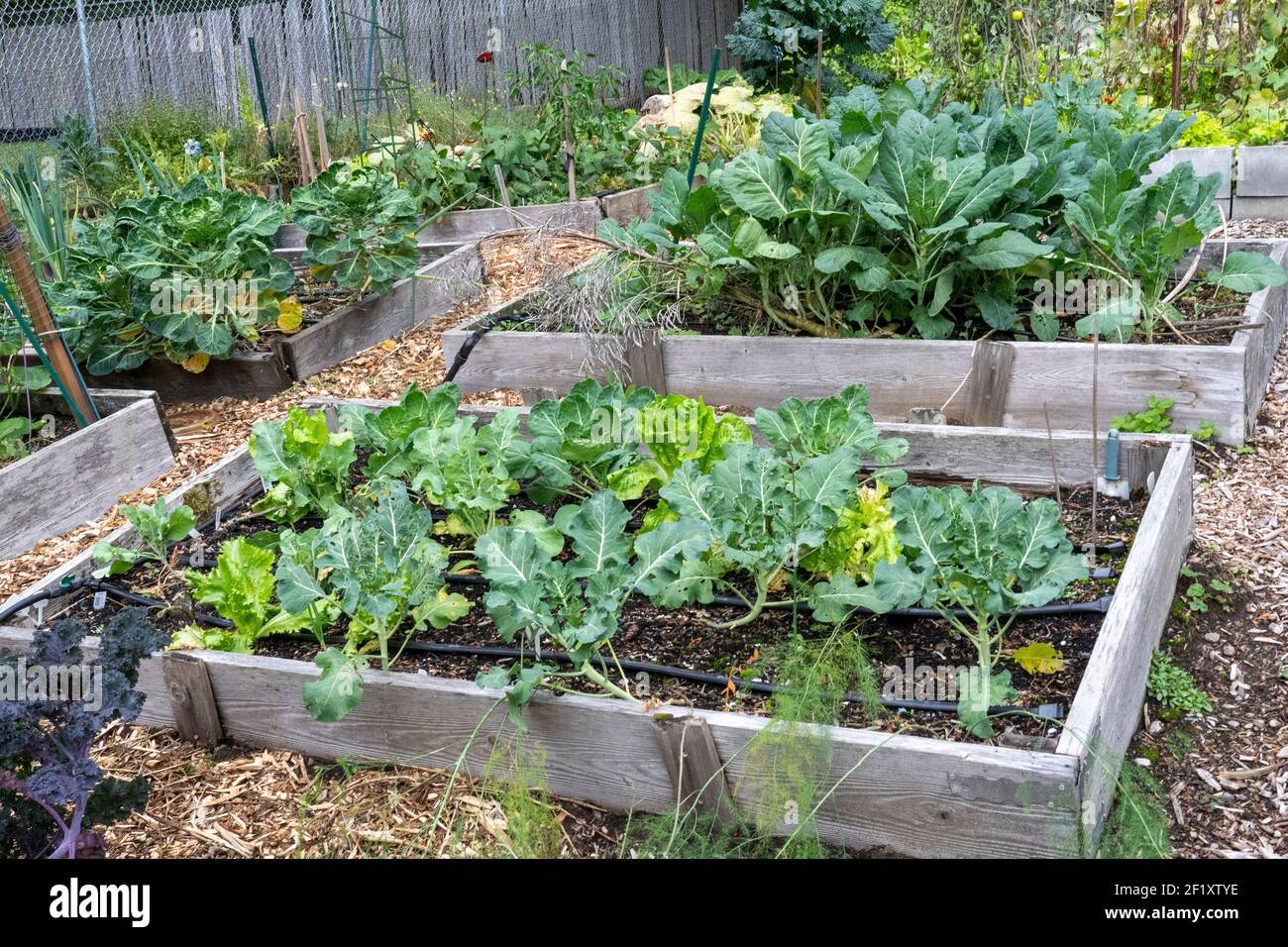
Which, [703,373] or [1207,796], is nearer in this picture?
[1207,796]

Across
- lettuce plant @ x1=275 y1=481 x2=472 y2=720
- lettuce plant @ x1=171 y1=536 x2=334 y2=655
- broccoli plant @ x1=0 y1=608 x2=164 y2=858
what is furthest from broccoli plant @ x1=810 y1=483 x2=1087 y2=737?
broccoli plant @ x1=0 y1=608 x2=164 y2=858

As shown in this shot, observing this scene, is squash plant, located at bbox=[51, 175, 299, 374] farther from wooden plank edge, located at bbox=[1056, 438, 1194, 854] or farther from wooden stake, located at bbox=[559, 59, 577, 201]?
wooden plank edge, located at bbox=[1056, 438, 1194, 854]

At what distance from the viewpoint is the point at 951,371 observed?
158 inches

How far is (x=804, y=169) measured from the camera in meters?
4.06

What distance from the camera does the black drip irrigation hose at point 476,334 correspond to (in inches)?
180

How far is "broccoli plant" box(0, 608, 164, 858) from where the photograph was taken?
192 centimetres

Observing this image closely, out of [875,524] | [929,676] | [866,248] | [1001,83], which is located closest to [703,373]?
[866,248]

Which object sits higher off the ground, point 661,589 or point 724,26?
point 724,26

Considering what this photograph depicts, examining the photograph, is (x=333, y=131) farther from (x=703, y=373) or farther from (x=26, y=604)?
(x=26, y=604)

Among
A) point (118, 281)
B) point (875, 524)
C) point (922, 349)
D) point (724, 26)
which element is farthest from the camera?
point (724, 26)

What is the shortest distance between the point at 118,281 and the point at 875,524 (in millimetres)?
3443

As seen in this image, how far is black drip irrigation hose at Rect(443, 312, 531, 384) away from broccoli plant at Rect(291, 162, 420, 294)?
826mm

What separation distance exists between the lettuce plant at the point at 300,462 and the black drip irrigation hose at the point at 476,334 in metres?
1.26

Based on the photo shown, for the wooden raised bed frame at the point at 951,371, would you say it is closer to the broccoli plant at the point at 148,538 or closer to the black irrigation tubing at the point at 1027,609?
the black irrigation tubing at the point at 1027,609
